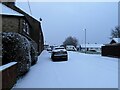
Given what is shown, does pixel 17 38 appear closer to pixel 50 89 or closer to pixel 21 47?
pixel 21 47

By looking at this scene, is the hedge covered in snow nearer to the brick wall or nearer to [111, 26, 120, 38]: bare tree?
the brick wall

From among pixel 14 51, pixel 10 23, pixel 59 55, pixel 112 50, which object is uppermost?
pixel 10 23

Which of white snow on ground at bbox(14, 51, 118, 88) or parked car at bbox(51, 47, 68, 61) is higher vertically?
parked car at bbox(51, 47, 68, 61)

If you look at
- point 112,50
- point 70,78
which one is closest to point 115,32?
point 112,50

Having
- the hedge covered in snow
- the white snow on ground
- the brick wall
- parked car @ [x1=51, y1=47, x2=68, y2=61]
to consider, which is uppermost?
the brick wall

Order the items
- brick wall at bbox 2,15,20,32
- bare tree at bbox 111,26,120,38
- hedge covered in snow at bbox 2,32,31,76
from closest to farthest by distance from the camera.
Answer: hedge covered in snow at bbox 2,32,31,76 → brick wall at bbox 2,15,20,32 → bare tree at bbox 111,26,120,38

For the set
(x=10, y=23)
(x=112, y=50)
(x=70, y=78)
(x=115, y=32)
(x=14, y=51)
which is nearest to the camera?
(x=70, y=78)

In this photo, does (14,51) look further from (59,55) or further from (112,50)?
(112,50)

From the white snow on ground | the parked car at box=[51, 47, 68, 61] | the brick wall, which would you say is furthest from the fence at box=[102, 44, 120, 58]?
the white snow on ground

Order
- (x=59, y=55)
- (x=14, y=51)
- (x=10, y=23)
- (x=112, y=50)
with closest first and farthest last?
(x=14, y=51), (x=59, y=55), (x=10, y=23), (x=112, y=50)

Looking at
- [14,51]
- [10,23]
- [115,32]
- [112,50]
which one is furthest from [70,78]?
[115,32]

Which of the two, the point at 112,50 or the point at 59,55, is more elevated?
the point at 112,50

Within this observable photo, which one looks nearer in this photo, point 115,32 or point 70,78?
point 70,78

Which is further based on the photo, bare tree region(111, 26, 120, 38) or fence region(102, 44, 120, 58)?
bare tree region(111, 26, 120, 38)
